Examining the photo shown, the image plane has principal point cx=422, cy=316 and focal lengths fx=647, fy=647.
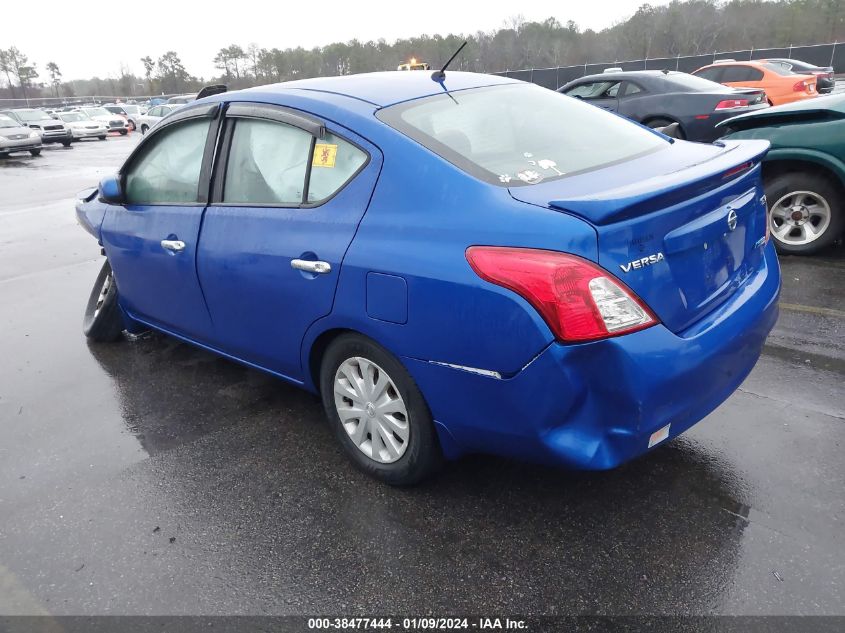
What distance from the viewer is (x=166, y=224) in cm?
360

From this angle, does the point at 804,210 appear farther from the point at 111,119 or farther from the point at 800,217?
the point at 111,119

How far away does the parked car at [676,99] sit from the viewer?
9.51m

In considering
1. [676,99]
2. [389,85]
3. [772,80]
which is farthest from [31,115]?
[389,85]

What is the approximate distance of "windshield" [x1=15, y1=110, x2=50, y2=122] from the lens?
1095 inches

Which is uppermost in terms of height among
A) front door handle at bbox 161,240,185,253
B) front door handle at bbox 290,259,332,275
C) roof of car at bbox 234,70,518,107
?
roof of car at bbox 234,70,518,107

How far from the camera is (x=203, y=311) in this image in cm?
351

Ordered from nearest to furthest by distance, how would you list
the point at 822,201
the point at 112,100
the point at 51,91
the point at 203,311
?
the point at 203,311, the point at 822,201, the point at 112,100, the point at 51,91

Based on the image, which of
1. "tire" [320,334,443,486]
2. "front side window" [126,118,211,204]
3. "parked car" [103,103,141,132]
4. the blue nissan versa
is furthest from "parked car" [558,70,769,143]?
"parked car" [103,103,141,132]

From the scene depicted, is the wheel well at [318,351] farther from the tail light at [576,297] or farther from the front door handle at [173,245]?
the front door handle at [173,245]

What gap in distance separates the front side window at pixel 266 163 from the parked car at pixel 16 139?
23717 millimetres

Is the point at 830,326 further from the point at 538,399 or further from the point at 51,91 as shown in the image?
the point at 51,91

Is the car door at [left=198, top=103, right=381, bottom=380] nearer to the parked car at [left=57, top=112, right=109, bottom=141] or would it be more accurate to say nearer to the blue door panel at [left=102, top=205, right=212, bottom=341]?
the blue door panel at [left=102, top=205, right=212, bottom=341]

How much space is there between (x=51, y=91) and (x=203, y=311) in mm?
104065

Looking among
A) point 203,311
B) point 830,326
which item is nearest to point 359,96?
point 203,311
